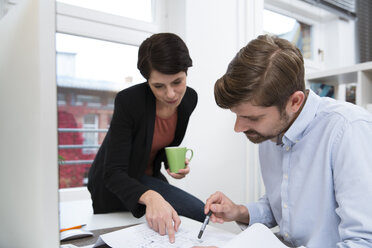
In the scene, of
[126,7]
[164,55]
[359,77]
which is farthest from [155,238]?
[359,77]

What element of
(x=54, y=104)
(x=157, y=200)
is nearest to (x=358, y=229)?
(x=157, y=200)

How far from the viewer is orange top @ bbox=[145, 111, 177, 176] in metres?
1.21

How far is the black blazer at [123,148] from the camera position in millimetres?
1079

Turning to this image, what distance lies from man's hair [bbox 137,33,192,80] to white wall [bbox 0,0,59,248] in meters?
0.60

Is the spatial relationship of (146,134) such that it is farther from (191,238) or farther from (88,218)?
(191,238)

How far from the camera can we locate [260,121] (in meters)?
0.81

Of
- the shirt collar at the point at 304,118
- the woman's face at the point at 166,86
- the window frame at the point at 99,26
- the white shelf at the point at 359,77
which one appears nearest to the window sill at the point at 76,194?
the window frame at the point at 99,26

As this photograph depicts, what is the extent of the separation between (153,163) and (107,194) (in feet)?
0.71

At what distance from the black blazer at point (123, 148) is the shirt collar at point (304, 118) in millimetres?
524

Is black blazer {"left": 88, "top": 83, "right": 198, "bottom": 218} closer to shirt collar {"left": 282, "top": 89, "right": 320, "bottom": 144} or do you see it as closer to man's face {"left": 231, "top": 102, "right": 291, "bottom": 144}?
man's face {"left": 231, "top": 102, "right": 291, "bottom": 144}

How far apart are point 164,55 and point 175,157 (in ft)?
1.16

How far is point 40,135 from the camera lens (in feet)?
1.24

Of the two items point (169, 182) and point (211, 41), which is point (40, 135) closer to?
point (169, 182)

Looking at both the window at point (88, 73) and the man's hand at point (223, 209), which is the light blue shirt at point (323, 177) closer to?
the man's hand at point (223, 209)
